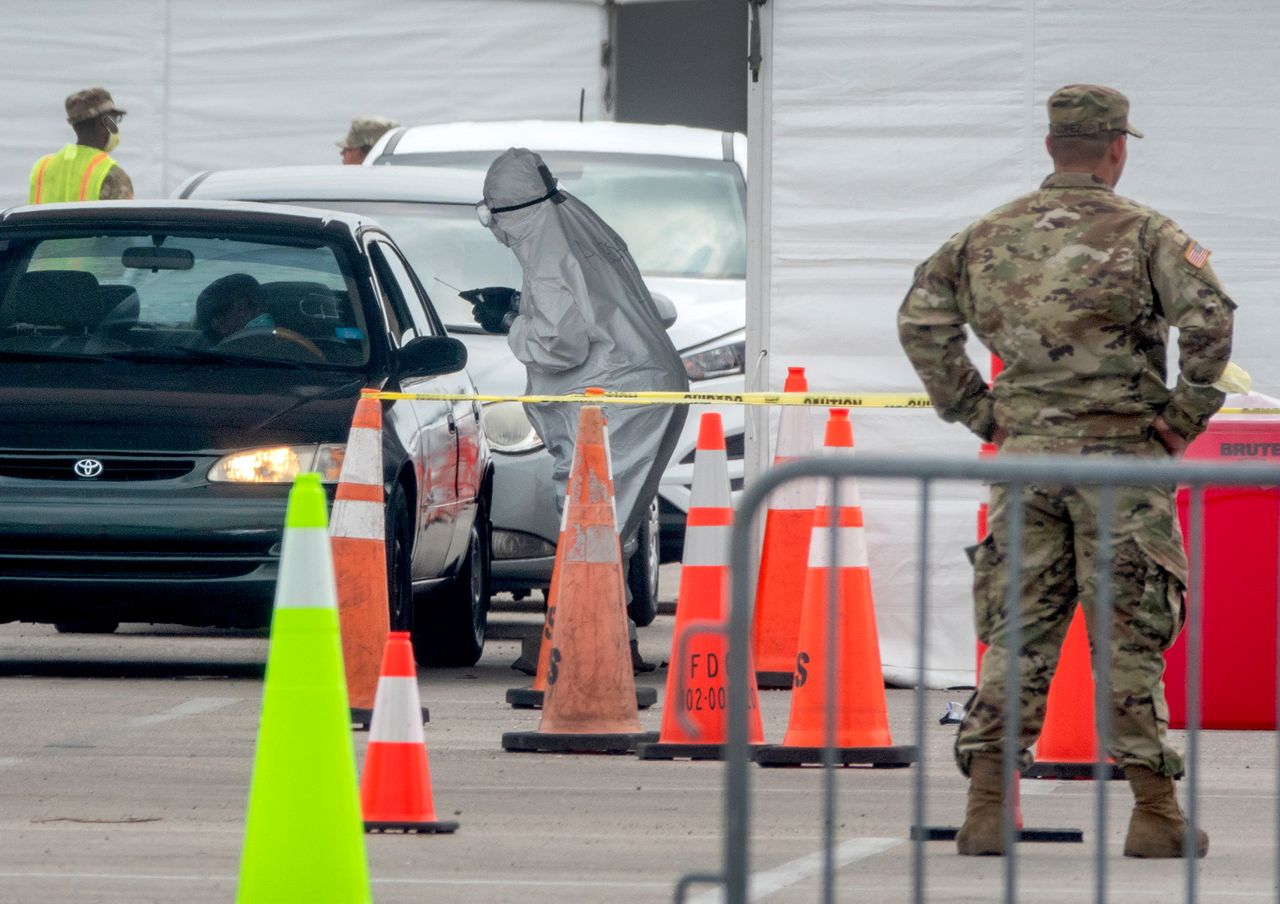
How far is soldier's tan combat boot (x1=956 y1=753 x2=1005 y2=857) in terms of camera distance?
6.09 m

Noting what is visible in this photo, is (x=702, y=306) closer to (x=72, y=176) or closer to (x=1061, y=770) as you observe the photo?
(x=72, y=176)

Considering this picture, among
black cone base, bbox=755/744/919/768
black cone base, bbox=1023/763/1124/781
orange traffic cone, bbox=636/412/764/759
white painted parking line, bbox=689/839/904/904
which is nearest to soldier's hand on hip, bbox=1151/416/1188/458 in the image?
white painted parking line, bbox=689/839/904/904

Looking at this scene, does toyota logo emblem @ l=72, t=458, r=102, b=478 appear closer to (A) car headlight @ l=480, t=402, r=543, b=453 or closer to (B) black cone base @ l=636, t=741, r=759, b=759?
(A) car headlight @ l=480, t=402, r=543, b=453

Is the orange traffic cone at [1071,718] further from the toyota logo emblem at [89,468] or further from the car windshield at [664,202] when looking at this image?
the car windshield at [664,202]

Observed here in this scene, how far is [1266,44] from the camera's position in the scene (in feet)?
31.9

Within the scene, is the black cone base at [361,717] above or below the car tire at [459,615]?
below

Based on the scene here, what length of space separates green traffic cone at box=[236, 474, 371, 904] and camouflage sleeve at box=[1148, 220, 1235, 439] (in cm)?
211

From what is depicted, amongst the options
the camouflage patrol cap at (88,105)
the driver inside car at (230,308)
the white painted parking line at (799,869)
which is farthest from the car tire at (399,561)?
the camouflage patrol cap at (88,105)

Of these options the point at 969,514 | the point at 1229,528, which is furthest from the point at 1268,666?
the point at 969,514

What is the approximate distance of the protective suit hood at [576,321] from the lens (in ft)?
31.6

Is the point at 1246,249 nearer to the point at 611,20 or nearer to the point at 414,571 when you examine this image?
the point at 414,571

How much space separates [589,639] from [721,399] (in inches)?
55.3

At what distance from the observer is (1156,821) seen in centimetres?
617

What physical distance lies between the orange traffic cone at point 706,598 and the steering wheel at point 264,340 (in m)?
2.22
